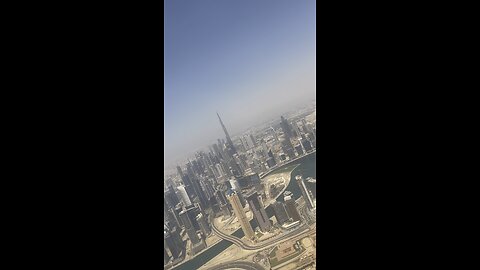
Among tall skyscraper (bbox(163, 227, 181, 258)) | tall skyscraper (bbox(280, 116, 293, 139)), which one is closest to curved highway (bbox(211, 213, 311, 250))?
tall skyscraper (bbox(163, 227, 181, 258))

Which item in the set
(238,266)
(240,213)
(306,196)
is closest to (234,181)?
(240,213)

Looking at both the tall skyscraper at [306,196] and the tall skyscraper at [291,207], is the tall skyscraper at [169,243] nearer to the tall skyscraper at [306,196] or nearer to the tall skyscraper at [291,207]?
the tall skyscraper at [306,196]

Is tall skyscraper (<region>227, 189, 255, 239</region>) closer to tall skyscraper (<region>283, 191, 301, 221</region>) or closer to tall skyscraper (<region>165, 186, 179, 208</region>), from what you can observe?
tall skyscraper (<region>283, 191, 301, 221</region>)

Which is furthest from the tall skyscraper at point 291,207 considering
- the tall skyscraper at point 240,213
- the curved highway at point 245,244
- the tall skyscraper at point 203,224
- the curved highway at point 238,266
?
the tall skyscraper at point 203,224
